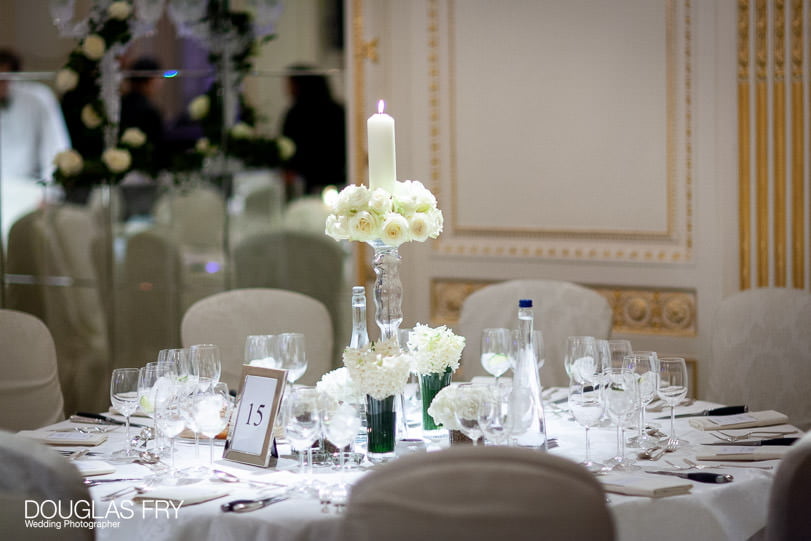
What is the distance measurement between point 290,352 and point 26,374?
966 mm

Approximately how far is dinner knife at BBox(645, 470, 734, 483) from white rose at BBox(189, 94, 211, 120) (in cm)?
308

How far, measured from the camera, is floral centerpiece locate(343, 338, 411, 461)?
1.95m

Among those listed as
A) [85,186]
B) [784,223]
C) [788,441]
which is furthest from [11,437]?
[85,186]

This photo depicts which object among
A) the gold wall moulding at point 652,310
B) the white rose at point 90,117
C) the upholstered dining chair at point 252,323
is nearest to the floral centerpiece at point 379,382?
the upholstered dining chair at point 252,323

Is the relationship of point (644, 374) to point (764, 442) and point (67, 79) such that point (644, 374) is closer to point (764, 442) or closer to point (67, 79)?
point (764, 442)

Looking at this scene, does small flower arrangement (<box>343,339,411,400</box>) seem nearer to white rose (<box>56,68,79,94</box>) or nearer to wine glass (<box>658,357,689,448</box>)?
wine glass (<box>658,357,689,448</box>)

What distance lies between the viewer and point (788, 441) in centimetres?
214

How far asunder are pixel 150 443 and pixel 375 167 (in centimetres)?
83

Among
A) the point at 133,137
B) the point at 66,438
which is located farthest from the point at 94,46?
the point at 66,438

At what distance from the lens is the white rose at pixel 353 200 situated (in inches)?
81.5

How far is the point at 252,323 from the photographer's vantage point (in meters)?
3.20

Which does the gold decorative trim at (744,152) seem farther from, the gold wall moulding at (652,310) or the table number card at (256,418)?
the table number card at (256,418)

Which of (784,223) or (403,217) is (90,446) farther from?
(784,223)

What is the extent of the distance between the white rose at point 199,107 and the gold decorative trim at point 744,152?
232 cm
